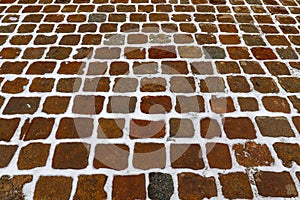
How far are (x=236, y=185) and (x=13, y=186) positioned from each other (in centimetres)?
89

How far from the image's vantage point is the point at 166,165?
1312 mm

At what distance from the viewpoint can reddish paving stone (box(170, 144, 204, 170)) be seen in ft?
4.30

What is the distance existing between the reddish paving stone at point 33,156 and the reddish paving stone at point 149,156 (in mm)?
389

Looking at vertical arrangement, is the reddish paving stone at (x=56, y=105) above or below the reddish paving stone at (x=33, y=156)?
above

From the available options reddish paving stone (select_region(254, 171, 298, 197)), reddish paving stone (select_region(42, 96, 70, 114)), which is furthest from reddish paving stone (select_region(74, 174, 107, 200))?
reddish paving stone (select_region(254, 171, 298, 197))

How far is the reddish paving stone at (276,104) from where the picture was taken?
156 cm

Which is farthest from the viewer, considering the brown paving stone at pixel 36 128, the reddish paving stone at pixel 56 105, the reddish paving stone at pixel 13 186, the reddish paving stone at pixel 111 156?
the reddish paving stone at pixel 56 105

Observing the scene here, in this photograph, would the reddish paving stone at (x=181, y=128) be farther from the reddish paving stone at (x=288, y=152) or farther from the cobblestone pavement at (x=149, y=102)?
the reddish paving stone at (x=288, y=152)

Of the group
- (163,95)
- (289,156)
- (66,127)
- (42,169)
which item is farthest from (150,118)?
(289,156)

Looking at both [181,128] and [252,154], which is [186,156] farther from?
[252,154]

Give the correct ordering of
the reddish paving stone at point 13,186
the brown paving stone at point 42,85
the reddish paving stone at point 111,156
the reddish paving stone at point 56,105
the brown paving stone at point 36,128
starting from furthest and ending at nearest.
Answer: the brown paving stone at point 42,85 → the reddish paving stone at point 56,105 → the brown paving stone at point 36,128 → the reddish paving stone at point 111,156 → the reddish paving stone at point 13,186

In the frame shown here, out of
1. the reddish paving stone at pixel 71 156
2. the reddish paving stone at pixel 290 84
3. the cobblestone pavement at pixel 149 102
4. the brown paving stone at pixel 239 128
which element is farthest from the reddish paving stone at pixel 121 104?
the reddish paving stone at pixel 290 84

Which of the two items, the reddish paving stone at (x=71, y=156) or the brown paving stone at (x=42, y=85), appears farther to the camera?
the brown paving stone at (x=42, y=85)

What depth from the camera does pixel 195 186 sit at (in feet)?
4.08
